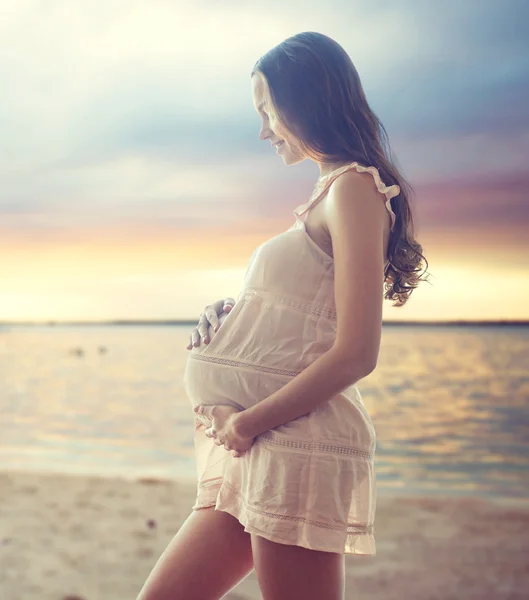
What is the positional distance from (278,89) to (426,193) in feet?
24.9

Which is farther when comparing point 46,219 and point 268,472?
point 46,219

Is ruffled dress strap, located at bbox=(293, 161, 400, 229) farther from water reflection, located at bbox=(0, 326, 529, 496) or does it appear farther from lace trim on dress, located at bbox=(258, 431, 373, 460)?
water reflection, located at bbox=(0, 326, 529, 496)

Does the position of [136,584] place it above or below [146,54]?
below

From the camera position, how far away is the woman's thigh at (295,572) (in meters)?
0.92

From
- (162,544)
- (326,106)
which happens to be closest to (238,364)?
(326,106)

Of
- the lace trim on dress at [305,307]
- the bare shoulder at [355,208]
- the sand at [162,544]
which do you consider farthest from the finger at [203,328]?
the sand at [162,544]

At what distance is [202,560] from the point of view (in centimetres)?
104

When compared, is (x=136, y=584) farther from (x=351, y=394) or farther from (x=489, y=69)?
(x=489, y=69)

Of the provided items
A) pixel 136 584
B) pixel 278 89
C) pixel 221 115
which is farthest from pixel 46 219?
pixel 278 89

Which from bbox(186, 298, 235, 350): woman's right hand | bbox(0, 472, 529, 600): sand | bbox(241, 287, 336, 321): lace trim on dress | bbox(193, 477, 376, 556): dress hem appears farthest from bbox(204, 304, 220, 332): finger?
bbox(0, 472, 529, 600): sand

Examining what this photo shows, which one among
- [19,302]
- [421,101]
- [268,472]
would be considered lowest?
[19,302]

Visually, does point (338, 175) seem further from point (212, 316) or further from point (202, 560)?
point (202, 560)

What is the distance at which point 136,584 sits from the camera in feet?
8.36

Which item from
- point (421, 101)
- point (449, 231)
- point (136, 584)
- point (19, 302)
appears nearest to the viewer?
point (136, 584)
